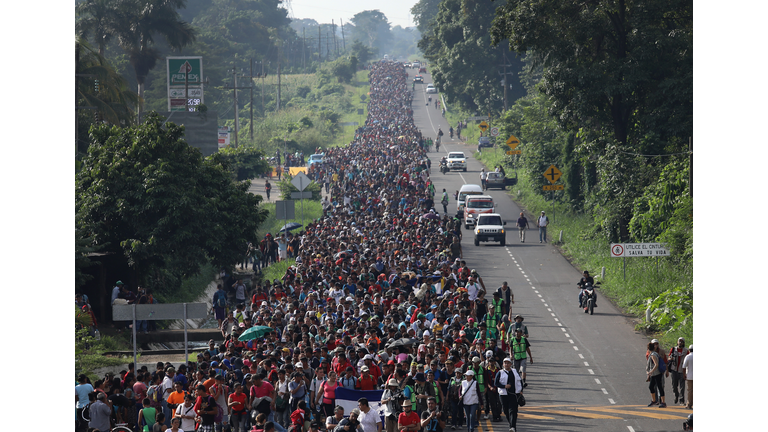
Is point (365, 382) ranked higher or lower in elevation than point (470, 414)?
higher

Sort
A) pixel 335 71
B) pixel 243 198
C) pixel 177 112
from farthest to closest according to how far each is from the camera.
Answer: pixel 335 71 < pixel 177 112 < pixel 243 198

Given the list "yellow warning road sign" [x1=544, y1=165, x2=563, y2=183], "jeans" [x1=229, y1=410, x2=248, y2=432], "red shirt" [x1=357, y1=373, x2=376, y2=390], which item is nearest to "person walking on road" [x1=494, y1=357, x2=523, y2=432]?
"red shirt" [x1=357, y1=373, x2=376, y2=390]

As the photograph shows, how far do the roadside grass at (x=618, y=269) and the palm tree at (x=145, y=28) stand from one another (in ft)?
82.3

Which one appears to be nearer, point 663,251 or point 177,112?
point 663,251

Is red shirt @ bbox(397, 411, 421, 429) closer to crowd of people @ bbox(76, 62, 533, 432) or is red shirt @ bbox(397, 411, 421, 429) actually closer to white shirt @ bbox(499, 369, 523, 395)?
crowd of people @ bbox(76, 62, 533, 432)

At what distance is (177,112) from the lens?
46.1 meters

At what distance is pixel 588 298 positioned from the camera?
2700 cm

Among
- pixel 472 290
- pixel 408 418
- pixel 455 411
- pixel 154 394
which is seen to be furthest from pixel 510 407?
pixel 472 290

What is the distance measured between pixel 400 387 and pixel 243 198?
17.4 meters

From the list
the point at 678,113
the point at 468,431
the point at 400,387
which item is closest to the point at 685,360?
the point at 468,431

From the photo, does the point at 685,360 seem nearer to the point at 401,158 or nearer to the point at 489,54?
the point at 401,158

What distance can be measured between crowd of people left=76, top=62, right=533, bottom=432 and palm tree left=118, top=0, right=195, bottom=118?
30.3m

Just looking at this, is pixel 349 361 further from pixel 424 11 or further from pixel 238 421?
pixel 424 11

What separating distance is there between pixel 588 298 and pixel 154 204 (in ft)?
43.6
